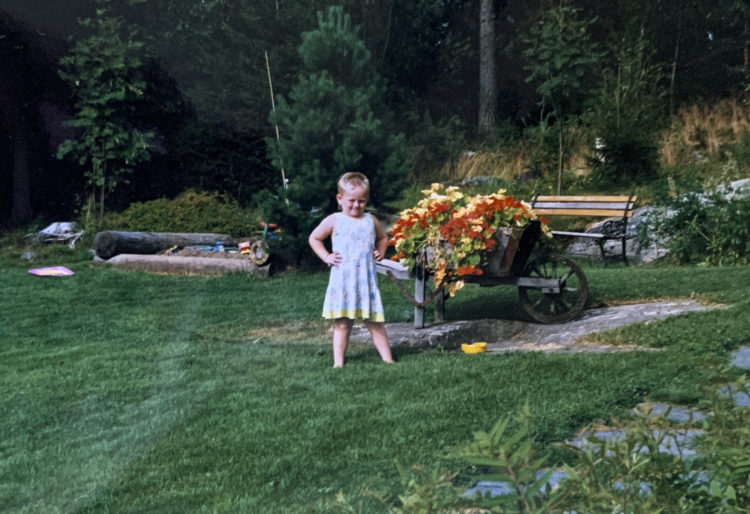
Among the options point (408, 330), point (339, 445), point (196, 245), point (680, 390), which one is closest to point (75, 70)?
point (339, 445)

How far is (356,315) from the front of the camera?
398 cm

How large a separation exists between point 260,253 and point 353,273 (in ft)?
10.9

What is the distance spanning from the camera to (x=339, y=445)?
2648 millimetres

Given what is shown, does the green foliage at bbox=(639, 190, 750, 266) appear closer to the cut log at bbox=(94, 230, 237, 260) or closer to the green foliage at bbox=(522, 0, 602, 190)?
the green foliage at bbox=(522, 0, 602, 190)

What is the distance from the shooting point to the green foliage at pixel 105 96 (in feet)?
6.95

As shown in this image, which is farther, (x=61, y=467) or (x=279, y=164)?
(x=279, y=164)

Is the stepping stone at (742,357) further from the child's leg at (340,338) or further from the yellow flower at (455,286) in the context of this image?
the child's leg at (340,338)

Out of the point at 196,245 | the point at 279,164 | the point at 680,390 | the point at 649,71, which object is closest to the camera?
the point at 680,390

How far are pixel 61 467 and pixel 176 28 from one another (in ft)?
4.67

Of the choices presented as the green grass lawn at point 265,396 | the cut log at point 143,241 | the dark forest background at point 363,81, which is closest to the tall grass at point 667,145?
the dark forest background at point 363,81

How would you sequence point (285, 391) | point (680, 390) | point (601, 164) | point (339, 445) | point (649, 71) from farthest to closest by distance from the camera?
point (649, 71), point (601, 164), point (285, 391), point (680, 390), point (339, 445)

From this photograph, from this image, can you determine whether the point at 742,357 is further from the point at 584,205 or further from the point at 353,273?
the point at 584,205

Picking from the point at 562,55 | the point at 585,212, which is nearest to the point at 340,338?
the point at 585,212

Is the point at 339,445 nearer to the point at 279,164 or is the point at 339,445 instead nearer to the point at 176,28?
the point at 176,28
